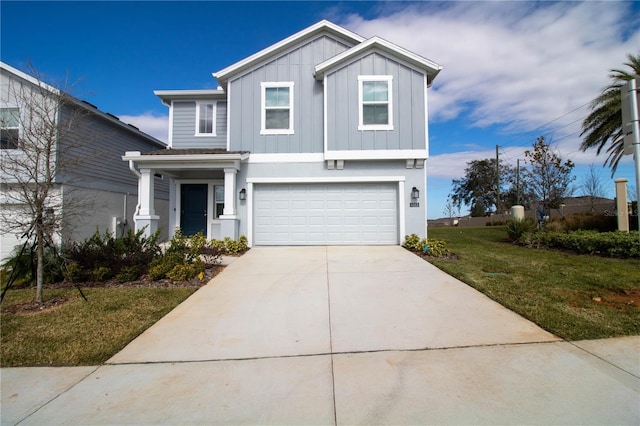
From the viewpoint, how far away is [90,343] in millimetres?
4133

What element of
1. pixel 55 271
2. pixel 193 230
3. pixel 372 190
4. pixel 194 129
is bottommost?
pixel 55 271

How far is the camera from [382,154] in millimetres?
10961

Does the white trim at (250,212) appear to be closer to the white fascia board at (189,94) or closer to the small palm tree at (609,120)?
the white fascia board at (189,94)

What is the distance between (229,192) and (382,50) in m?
6.81

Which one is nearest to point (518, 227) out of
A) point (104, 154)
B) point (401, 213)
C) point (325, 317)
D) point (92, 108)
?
point (401, 213)

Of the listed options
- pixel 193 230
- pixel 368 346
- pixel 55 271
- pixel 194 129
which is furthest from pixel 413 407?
pixel 194 129

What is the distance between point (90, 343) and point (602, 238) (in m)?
12.5

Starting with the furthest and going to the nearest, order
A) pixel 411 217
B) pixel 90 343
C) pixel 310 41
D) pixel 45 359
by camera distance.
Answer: pixel 310 41 < pixel 411 217 < pixel 90 343 < pixel 45 359

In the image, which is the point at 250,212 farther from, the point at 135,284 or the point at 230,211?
the point at 135,284

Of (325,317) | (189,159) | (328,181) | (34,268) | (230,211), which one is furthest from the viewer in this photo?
(328,181)

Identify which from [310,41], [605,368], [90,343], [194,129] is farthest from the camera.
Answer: [194,129]

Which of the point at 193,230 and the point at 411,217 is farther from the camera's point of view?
the point at 193,230

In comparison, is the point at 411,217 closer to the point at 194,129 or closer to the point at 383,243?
the point at 383,243

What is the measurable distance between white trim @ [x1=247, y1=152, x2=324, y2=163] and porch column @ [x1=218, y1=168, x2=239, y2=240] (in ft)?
2.73
